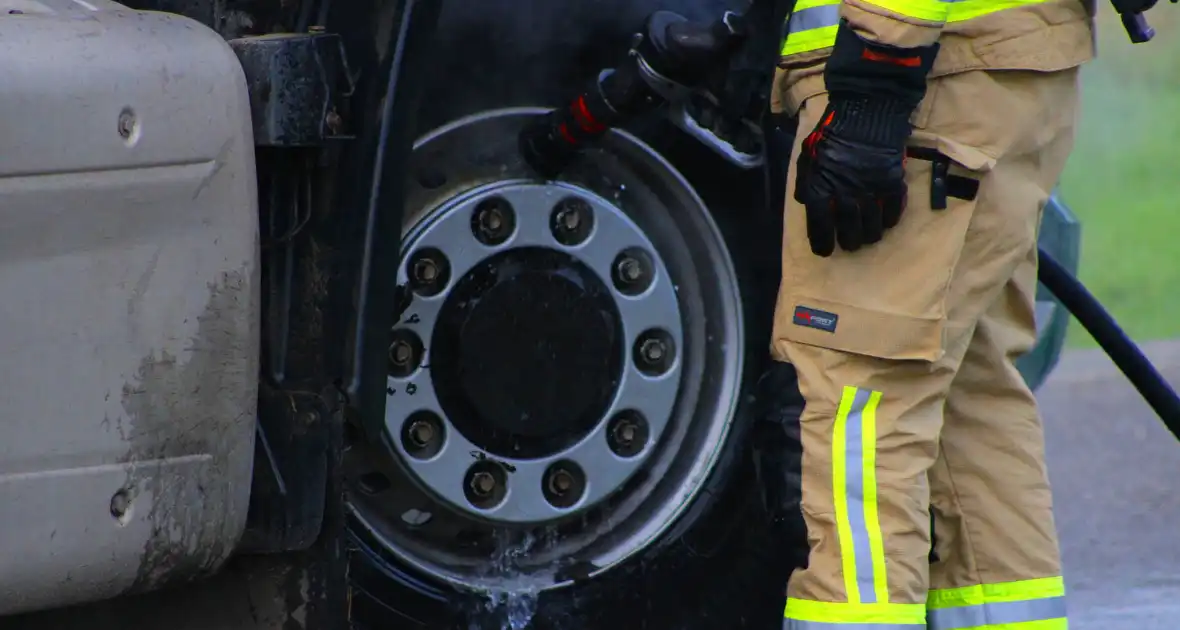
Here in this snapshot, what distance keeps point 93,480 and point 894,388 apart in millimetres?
1154

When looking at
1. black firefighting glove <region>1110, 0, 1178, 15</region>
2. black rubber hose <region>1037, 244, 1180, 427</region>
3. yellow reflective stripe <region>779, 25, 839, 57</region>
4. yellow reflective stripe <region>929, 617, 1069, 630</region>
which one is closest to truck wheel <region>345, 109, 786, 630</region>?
yellow reflective stripe <region>779, 25, 839, 57</region>

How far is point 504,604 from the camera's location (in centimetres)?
242

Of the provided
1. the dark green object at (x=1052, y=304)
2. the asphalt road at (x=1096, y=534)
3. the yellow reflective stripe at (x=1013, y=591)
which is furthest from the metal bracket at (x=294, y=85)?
the dark green object at (x=1052, y=304)

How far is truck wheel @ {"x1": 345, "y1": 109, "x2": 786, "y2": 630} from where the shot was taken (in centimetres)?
236

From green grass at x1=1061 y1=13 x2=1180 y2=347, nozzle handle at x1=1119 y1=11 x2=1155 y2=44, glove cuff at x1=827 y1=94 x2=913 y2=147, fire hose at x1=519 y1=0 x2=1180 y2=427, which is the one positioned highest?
nozzle handle at x1=1119 y1=11 x2=1155 y2=44

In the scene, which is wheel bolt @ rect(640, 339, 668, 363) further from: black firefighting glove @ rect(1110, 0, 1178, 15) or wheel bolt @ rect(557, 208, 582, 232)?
black firefighting glove @ rect(1110, 0, 1178, 15)

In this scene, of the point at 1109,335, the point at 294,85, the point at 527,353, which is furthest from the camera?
the point at 1109,335

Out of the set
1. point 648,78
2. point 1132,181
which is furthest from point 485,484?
point 1132,181

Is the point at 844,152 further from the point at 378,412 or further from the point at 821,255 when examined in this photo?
the point at 378,412

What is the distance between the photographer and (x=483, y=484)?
2.41 metres

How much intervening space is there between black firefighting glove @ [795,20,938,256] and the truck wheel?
0.31 metres

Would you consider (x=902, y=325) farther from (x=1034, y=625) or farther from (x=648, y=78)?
(x=1034, y=625)

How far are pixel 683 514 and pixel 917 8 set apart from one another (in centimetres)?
84

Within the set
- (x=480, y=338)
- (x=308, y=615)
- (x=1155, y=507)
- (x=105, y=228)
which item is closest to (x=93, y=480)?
(x=105, y=228)
